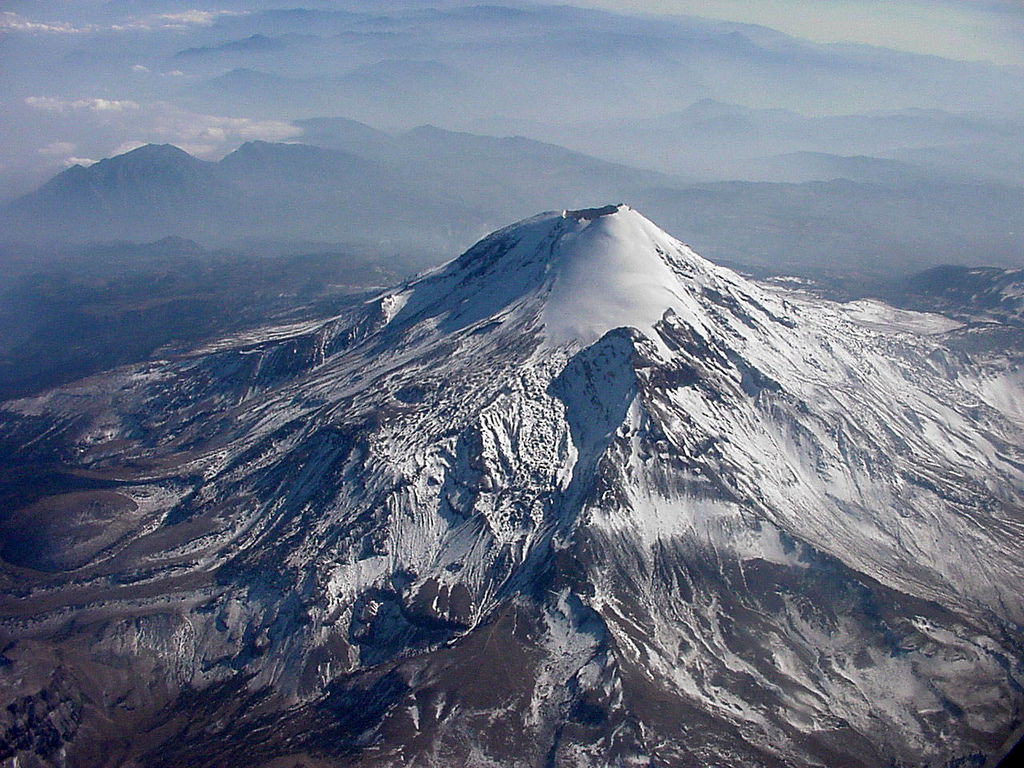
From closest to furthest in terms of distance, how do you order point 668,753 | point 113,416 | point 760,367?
point 668,753 → point 760,367 → point 113,416

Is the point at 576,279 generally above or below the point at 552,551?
above

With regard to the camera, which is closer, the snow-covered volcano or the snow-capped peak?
the snow-covered volcano

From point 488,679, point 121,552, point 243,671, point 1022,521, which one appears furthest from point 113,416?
point 1022,521

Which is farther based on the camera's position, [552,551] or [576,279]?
[576,279]

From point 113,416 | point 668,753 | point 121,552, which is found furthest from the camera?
point 113,416

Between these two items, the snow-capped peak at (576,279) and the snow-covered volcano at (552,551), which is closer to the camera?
the snow-covered volcano at (552,551)

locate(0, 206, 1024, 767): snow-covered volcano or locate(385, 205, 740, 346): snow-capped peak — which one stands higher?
locate(385, 205, 740, 346): snow-capped peak

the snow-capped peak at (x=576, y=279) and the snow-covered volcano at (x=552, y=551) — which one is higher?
the snow-capped peak at (x=576, y=279)

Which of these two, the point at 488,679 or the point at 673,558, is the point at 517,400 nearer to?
the point at 673,558
